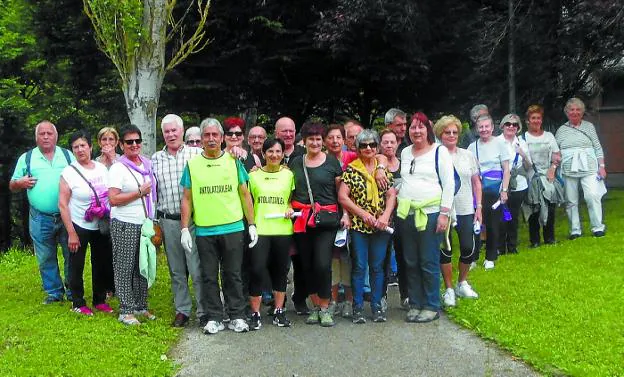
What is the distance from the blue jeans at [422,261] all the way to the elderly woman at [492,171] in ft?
6.50

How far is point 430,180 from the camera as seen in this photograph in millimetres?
7105

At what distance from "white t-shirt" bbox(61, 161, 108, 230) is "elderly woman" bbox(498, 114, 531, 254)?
184 inches

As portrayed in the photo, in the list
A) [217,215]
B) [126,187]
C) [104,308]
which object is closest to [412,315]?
[217,215]

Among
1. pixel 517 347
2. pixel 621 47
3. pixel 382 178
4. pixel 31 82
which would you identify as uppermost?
pixel 31 82

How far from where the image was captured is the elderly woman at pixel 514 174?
9.63 m

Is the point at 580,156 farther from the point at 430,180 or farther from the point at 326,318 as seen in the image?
the point at 326,318

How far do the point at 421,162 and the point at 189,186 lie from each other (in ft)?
6.95

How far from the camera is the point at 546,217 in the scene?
10.7 metres

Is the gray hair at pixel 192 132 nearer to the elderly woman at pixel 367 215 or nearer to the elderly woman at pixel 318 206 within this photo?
the elderly woman at pixel 318 206

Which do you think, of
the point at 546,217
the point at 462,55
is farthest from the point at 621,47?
the point at 462,55

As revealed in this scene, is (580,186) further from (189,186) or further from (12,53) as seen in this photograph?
(12,53)

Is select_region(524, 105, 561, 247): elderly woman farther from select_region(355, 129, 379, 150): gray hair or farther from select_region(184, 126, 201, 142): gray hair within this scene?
select_region(184, 126, 201, 142): gray hair

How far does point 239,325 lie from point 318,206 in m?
1.29

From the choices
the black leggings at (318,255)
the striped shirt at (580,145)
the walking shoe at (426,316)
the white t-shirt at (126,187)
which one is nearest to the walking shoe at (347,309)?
the black leggings at (318,255)
